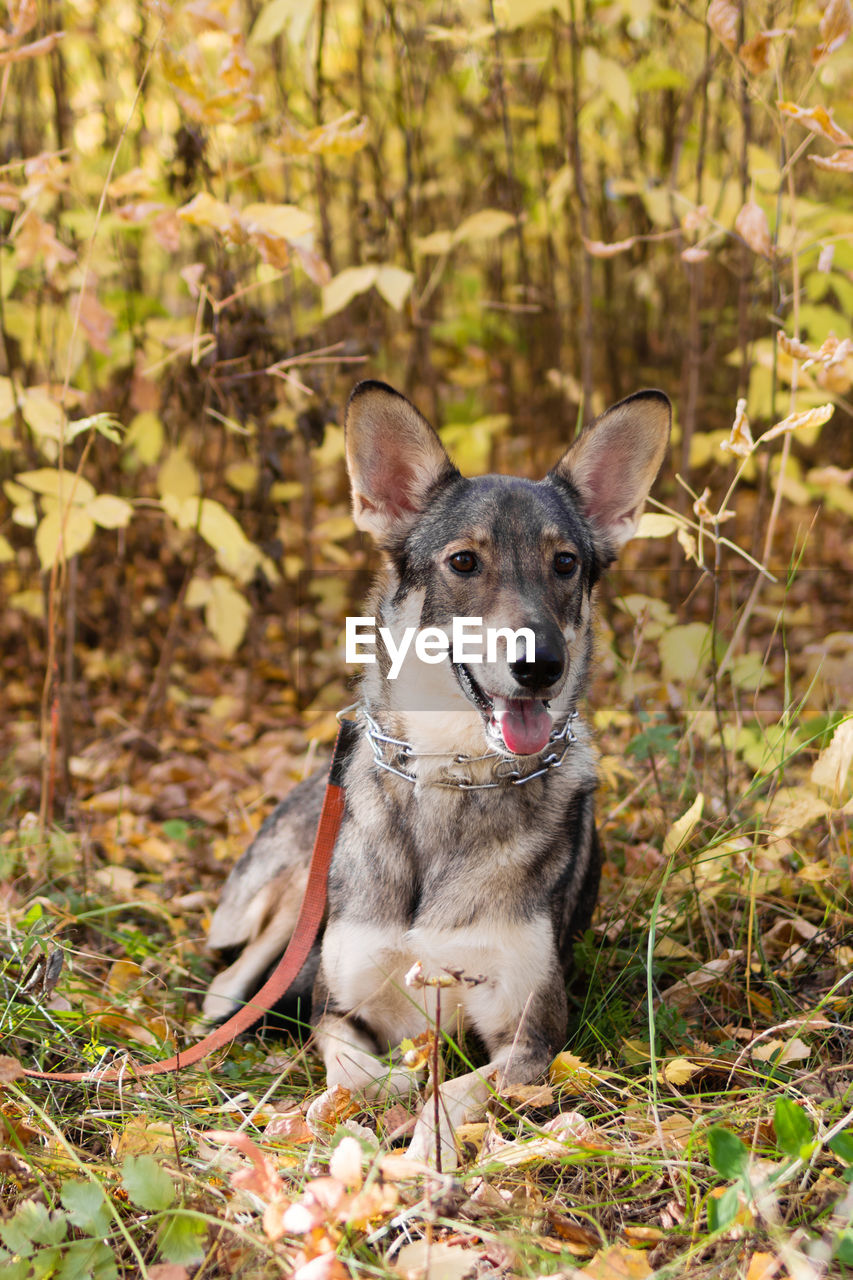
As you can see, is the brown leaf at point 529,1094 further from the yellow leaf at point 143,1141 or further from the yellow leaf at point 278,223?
the yellow leaf at point 278,223

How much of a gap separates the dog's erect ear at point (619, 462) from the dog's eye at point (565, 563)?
0.31 m

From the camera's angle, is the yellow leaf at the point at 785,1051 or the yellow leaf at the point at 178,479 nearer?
the yellow leaf at the point at 785,1051

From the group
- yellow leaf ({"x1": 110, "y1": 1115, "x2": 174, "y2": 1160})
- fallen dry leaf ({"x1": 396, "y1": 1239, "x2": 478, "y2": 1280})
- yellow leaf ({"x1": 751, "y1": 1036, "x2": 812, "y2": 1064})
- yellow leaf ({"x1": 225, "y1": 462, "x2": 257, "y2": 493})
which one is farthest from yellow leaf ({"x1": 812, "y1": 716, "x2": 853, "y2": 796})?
yellow leaf ({"x1": 225, "y1": 462, "x2": 257, "y2": 493})

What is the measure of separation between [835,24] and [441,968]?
2.85m

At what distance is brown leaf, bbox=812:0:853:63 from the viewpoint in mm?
2816

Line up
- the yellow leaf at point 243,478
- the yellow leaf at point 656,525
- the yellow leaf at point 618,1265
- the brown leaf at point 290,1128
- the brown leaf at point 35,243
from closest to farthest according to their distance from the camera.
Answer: the yellow leaf at point 618,1265 → the brown leaf at point 290,1128 → the yellow leaf at point 656,525 → the brown leaf at point 35,243 → the yellow leaf at point 243,478

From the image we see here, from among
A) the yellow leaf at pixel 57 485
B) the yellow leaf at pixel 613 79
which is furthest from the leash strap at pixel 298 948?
the yellow leaf at pixel 613 79

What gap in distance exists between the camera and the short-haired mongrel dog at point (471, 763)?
2.62 m

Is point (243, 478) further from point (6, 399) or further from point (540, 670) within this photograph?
point (540, 670)

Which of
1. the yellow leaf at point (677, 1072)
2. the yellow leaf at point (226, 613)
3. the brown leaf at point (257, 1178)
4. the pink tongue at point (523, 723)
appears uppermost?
the pink tongue at point (523, 723)

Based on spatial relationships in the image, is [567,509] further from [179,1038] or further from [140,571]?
[140,571]

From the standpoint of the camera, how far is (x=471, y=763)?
2.80 metres

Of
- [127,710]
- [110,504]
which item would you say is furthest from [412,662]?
[127,710]

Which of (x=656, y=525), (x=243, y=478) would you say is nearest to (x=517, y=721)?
(x=656, y=525)
